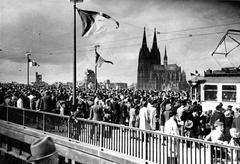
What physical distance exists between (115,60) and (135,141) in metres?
7.27

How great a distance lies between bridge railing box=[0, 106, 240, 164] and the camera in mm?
3486

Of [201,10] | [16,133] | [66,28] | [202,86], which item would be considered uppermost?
[201,10]

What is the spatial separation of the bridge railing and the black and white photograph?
0.07 feet

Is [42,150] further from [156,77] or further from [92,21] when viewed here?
[156,77]

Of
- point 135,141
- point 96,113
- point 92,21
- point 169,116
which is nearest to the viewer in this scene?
point 135,141

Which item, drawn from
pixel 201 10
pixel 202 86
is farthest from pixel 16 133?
pixel 201 10

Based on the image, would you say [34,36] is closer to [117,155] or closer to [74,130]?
[74,130]

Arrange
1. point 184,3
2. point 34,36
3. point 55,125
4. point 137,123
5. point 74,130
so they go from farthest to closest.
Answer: point 184,3
point 34,36
point 137,123
point 55,125
point 74,130

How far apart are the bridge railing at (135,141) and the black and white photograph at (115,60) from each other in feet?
0.07

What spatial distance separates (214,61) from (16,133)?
7.16 m

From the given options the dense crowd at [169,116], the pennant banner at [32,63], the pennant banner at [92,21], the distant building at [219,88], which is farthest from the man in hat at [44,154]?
the pennant banner at [32,63]

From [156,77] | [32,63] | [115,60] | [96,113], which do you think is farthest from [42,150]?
[156,77]

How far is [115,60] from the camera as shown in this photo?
11.4 meters

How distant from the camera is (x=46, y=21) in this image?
744 centimetres
